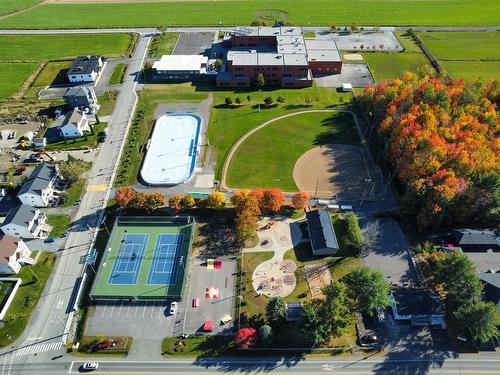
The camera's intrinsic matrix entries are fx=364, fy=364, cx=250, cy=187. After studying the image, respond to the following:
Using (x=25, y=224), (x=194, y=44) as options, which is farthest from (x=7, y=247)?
(x=194, y=44)

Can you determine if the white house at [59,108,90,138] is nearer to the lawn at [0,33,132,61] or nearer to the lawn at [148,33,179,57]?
the lawn at [0,33,132,61]

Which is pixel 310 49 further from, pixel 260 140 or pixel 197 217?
pixel 197 217

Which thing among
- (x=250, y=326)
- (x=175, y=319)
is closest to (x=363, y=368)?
(x=250, y=326)

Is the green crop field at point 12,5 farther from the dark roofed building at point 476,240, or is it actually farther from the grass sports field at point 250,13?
the dark roofed building at point 476,240

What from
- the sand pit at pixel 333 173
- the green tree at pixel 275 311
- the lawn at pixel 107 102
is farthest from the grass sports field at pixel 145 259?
the lawn at pixel 107 102

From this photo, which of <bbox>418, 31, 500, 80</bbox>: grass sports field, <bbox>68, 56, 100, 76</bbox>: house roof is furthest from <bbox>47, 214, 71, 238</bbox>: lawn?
<bbox>418, 31, 500, 80</bbox>: grass sports field

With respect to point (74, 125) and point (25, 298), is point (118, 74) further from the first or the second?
point (25, 298)
